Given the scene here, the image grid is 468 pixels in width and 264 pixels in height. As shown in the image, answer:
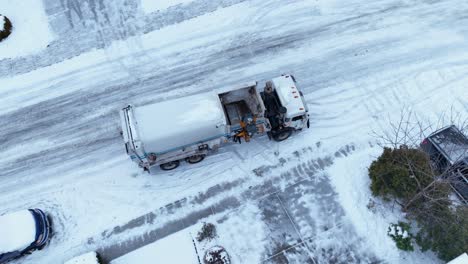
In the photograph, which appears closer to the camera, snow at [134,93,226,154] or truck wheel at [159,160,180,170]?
snow at [134,93,226,154]

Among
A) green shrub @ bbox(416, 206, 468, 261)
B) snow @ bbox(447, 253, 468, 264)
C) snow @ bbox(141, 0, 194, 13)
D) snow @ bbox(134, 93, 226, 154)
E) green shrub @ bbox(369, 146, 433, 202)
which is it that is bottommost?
snow @ bbox(447, 253, 468, 264)

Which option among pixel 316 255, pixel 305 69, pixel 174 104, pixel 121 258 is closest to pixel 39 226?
pixel 121 258

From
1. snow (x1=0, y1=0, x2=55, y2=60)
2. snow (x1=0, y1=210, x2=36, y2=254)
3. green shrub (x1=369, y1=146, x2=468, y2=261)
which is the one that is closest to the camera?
green shrub (x1=369, y1=146, x2=468, y2=261)

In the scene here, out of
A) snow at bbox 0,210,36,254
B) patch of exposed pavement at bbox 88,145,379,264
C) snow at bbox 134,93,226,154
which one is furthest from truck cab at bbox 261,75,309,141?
snow at bbox 0,210,36,254

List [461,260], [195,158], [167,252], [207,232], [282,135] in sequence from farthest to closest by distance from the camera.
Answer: [282,135] < [195,158] < [207,232] < [167,252] < [461,260]

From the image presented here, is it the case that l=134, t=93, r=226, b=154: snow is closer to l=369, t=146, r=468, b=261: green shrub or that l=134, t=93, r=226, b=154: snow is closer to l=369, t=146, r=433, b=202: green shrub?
l=369, t=146, r=433, b=202: green shrub

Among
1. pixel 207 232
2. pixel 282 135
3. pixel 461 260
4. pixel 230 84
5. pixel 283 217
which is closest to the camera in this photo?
pixel 461 260

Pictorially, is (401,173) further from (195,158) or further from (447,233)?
(195,158)

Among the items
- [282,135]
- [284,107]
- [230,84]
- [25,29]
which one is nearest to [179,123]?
[284,107]

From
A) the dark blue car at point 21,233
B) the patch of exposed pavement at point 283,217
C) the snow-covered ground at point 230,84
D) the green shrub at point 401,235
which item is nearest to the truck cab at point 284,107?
the snow-covered ground at point 230,84
